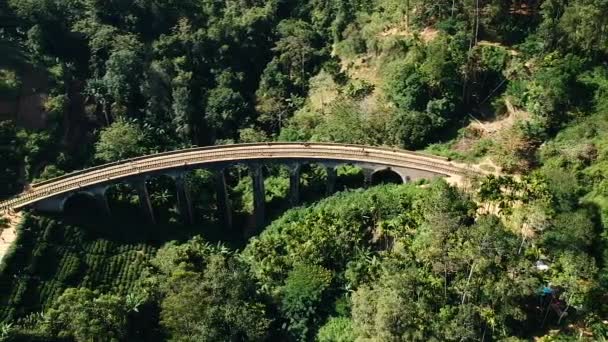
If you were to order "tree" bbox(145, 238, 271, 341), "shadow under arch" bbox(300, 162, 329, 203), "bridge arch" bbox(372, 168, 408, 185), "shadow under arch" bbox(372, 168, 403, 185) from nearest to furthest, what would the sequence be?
"tree" bbox(145, 238, 271, 341) < "bridge arch" bbox(372, 168, 408, 185) < "shadow under arch" bbox(372, 168, 403, 185) < "shadow under arch" bbox(300, 162, 329, 203)

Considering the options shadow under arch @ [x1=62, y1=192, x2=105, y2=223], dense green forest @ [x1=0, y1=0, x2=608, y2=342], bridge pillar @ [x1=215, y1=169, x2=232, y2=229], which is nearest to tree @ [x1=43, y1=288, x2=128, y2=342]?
dense green forest @ [x1=0, y1=0, x2=608, y2=342]

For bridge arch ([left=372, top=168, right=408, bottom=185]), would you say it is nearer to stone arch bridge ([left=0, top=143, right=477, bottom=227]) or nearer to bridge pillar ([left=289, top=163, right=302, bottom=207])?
stone arch bridge ([left=0, top=143, right=477, bottom=227])

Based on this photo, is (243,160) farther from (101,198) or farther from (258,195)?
(101,198)

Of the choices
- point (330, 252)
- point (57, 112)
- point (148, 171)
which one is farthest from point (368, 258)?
point (57, 112)

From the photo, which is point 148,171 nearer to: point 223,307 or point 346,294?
point 223,307

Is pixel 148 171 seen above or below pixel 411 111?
below
